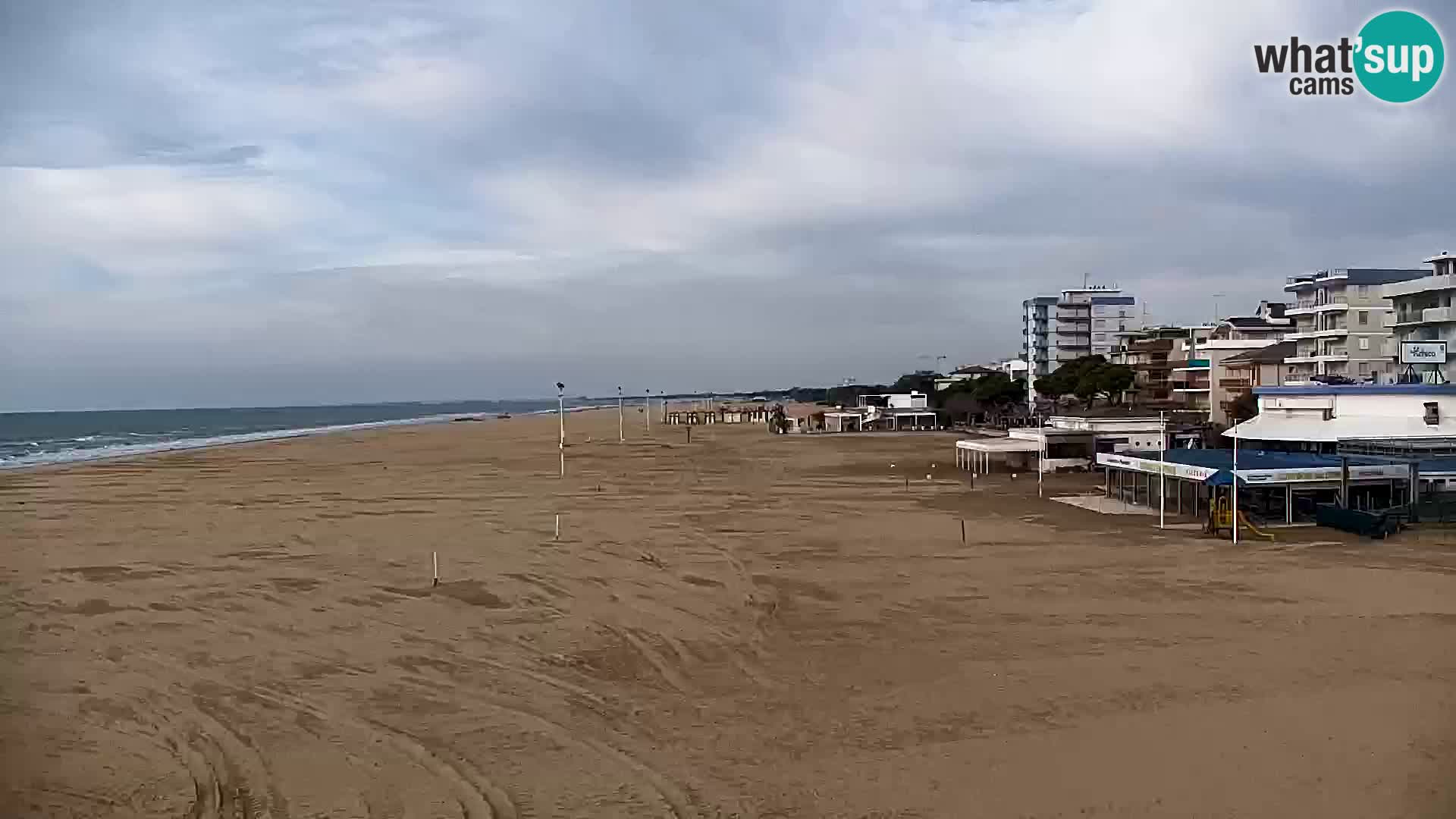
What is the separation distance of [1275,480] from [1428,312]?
2257cm

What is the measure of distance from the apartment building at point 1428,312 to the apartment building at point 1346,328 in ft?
8.79

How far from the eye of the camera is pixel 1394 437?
23078mm

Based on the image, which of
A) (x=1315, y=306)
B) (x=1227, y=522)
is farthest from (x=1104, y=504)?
(x=1315, y=306)

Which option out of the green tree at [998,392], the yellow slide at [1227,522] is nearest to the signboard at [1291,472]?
the yellow slide at [1227,522]

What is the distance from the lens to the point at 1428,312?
3625cm

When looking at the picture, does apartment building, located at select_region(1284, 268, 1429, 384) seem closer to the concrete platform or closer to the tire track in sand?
the concrete platform

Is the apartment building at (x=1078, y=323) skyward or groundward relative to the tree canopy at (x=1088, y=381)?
skyward

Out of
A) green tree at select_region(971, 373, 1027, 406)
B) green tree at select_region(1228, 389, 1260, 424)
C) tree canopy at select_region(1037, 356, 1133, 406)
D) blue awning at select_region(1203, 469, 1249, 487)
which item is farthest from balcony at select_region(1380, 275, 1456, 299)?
green tree at select_region(971, 373, 1027, 406)

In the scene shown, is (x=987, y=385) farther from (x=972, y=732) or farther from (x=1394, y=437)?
(x=972, y=732)

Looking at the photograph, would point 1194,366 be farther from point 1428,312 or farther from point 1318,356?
point 1428,312

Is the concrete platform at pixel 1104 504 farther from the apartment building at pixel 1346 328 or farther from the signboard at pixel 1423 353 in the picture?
the apartment building at pixel 1346 328

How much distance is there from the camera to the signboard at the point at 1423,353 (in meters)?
31.5

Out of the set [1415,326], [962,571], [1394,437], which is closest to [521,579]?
[962,571]

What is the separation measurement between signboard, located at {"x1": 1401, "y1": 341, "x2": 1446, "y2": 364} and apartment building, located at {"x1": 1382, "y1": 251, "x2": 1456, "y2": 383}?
0.31 metres
